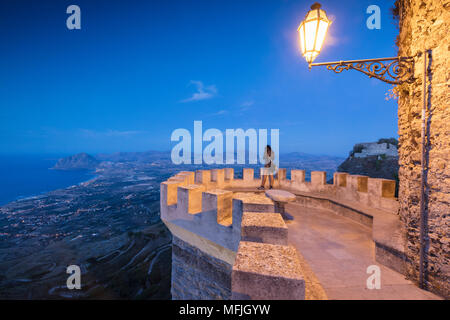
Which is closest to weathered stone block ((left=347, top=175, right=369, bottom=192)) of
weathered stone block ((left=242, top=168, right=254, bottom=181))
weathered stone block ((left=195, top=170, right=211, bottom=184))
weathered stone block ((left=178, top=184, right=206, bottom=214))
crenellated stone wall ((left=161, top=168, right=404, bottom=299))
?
crenellated stone wall ((left=161, top=168, right=404, bottom=299))

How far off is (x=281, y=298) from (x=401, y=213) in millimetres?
2923

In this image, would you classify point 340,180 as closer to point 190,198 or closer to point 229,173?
point 229,173

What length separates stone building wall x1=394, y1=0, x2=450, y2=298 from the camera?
2.22 m

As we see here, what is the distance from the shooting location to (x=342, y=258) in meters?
3.00

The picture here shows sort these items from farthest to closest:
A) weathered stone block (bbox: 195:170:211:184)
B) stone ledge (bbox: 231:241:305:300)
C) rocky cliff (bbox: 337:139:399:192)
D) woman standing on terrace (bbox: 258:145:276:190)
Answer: rocky cliff (bbox: 337:139:399:192), weathered stone block (bbox: 195:170:211:184), woman standing on terrace (bbox: 258:145:276:190), stone ledge (bbox: 231:241:305:300)

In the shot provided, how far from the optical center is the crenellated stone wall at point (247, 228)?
4.83 feet

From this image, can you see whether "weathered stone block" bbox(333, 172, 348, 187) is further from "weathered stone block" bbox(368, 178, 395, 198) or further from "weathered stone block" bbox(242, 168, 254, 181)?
"weathered stone block" bbox(242, 168, 254, 181)

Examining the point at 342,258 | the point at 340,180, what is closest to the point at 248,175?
the point at 340,180

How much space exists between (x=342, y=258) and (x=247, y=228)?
203cm

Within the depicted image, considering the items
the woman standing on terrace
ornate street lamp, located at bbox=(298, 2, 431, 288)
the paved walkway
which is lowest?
the paved walkway

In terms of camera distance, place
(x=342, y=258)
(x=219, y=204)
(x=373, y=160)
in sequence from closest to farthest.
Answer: (x=342, y=258) < (x=219, y=204) < (x=373, y=160)

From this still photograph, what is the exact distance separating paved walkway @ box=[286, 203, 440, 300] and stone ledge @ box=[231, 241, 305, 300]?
1124 mm
